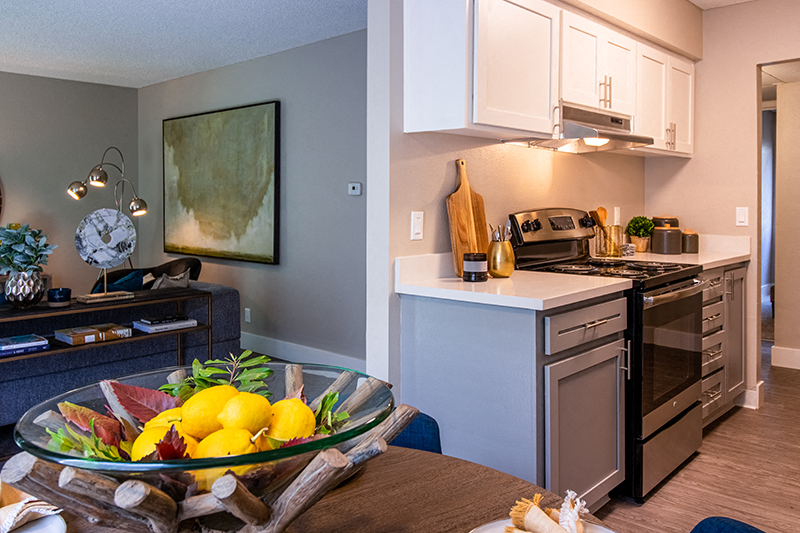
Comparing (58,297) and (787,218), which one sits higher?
(787,218)

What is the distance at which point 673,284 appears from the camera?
2814 mm

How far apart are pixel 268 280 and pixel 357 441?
4627 mm

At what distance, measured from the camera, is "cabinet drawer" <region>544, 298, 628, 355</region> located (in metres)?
2.12

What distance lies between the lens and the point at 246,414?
2.39 ft

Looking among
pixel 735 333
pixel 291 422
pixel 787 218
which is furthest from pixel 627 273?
pixel 787 218

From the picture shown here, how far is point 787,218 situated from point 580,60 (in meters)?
3.13

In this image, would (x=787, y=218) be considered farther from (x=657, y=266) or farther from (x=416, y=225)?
(x=416, y=225)

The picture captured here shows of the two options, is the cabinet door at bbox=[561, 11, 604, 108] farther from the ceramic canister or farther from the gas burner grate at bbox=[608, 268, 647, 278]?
the ceramic canister

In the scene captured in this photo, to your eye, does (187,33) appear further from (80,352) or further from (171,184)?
(80,352)

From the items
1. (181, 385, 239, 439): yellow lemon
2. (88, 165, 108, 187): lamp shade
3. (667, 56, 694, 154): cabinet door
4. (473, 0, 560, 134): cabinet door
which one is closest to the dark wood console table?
(88, 165, 108, 187): lamp shade

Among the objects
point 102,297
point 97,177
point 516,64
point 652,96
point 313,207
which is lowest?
point 102,297

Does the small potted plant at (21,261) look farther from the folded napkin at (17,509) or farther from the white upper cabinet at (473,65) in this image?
the folded napkin at (17,509)

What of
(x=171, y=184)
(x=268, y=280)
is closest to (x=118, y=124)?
(x=171, y=184)

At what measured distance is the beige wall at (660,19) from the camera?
10.00 feet
